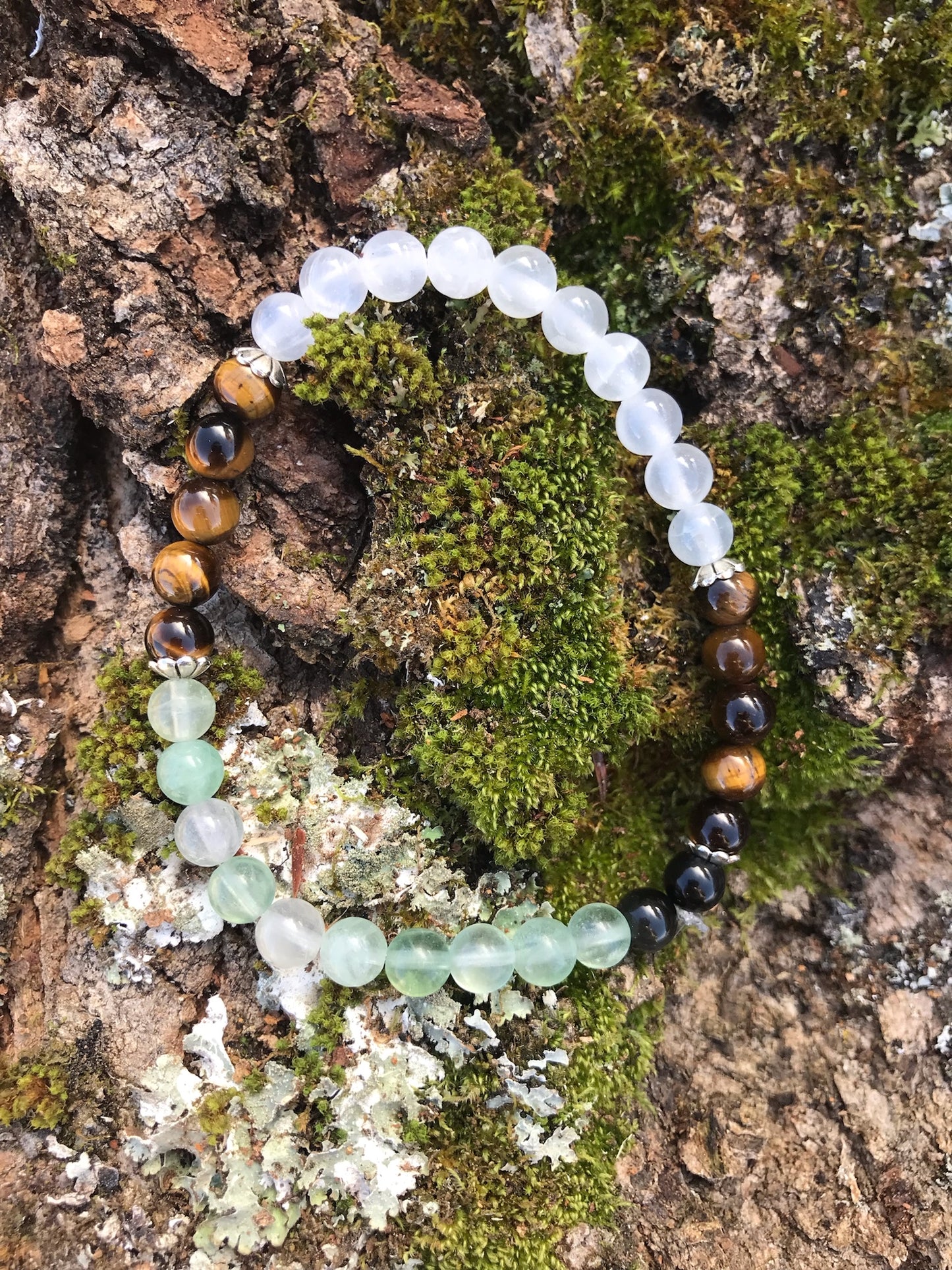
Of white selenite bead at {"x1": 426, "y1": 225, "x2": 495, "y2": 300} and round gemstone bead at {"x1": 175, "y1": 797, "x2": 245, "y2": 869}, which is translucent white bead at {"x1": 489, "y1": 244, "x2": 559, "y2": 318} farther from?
round gemstone bead at {"x1": 175, "y1": 797, "x2": 245, "y2": 869}

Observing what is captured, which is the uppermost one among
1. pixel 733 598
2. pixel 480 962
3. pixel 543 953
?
pixel 733 598

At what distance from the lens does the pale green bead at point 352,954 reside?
108 inches

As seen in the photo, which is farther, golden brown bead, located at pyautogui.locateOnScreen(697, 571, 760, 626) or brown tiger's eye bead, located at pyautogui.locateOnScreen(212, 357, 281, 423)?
golden brown bead, located at pyautogui.locateOnScreen(697, 571, 760, 626)

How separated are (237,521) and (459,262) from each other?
46.3 inches

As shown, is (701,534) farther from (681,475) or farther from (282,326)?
(282,326)

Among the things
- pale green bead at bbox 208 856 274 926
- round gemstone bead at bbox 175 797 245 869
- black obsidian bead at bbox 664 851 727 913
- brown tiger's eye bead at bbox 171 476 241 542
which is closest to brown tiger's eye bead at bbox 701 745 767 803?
black obsidian bead at bbox 664 851 727 913

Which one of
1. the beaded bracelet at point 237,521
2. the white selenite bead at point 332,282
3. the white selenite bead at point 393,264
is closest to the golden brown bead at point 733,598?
the beaded bracelet at point 237,521

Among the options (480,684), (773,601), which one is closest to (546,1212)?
(480,684)

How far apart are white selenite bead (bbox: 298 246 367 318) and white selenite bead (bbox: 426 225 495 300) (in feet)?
0.84

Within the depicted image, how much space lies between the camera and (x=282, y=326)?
278 centimetres

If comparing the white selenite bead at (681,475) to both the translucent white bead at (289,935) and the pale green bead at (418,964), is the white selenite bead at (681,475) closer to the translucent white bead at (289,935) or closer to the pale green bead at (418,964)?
the pale green bead at (418,964)

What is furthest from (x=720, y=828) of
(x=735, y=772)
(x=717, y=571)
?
(x=717, y=571)

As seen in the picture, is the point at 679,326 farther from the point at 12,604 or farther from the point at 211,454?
the point at 12,604

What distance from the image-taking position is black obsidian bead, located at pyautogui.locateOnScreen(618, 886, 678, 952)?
2.94 m
